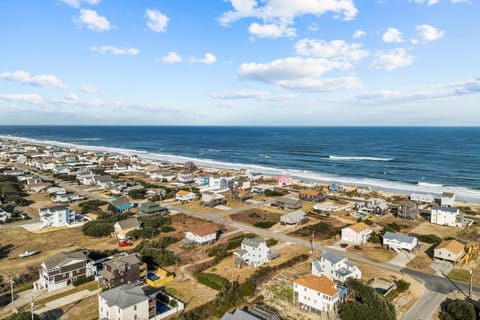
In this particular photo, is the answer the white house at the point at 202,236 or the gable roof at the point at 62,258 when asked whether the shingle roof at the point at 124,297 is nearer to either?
the gable roof at the point at 62,258

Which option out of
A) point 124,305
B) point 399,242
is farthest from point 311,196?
point 124,305

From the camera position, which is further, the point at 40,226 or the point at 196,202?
the point at 196,202

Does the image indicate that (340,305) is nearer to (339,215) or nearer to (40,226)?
(339,215)

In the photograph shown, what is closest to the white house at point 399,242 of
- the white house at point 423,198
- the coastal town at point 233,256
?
the coastal town at point 233,256

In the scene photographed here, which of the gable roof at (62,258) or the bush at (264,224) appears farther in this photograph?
the bush at (264,224)

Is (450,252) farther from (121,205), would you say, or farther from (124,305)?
(121,205)

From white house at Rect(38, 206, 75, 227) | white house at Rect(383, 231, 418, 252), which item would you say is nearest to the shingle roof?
white house at Rect(38, 206, 75, 227)

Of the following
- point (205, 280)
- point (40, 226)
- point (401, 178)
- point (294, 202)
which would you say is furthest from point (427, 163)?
point (40, 226)
